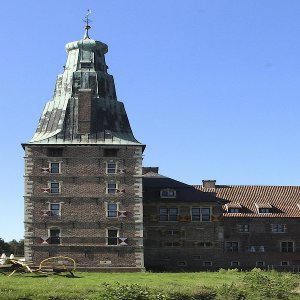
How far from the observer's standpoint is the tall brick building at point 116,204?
190 feet

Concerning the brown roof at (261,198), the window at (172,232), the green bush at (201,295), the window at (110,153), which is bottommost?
the green bush at (201,295)

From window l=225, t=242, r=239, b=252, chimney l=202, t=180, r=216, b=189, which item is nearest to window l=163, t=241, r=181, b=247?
window l=225, t=242, r=239, b=252

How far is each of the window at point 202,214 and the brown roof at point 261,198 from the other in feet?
7.10

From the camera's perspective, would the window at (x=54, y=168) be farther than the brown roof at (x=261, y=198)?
No

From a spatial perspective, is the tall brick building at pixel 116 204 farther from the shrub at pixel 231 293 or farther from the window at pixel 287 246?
the shrub at pixel 231 293

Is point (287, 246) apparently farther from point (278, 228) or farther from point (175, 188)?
point (175, 188)

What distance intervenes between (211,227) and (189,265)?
388 cm

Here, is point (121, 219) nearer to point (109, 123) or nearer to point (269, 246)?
point (109, 123)

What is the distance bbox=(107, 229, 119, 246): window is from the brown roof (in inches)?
478

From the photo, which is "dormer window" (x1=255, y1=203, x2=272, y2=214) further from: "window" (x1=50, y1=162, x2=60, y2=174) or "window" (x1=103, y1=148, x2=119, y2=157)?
"window" (x1=50, y1=162, x2=60, y2=174)

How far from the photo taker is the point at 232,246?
214ft

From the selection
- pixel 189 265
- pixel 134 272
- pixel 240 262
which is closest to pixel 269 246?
pixel 240 262

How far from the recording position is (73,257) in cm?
5731

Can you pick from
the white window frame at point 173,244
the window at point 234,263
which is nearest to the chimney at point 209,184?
the white window frame at point 173,244
